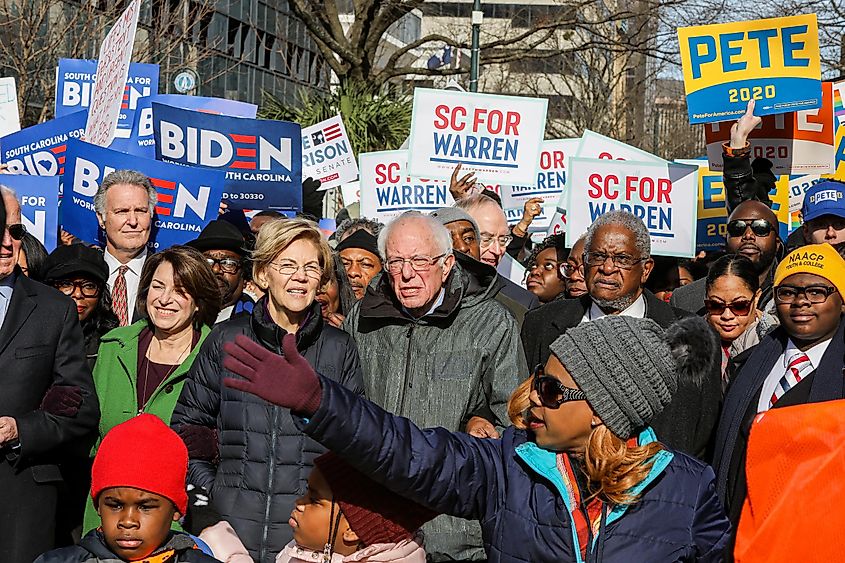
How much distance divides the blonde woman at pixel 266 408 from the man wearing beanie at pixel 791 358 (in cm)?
155

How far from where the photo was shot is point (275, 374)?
2740 mm

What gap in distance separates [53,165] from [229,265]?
10.3 feet

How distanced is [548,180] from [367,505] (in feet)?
30.3

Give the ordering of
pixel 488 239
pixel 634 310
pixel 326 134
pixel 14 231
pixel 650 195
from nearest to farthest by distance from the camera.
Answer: pixel 14 231 < pixel 634 310 < pixel 488 239 < pixel 650 195 < pixel 326 134

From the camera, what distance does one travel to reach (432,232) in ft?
17.4

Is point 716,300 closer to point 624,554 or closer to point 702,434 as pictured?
point 702,434

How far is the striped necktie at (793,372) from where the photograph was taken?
5.16 m

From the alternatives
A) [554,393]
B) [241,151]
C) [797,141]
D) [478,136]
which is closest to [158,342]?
[554,393]

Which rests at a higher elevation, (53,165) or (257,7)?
(257,7)

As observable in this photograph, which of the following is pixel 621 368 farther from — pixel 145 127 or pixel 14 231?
pixel 145 127

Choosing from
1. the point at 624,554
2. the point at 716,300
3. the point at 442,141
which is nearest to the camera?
the point at 624,554

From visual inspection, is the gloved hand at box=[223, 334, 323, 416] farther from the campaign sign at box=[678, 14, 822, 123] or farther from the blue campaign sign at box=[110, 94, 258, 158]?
the blue campaign sign at box=[110, 94, 258, 158]

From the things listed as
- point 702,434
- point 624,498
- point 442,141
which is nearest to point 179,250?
point 702,434

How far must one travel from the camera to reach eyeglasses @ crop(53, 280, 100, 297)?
19.9ft
